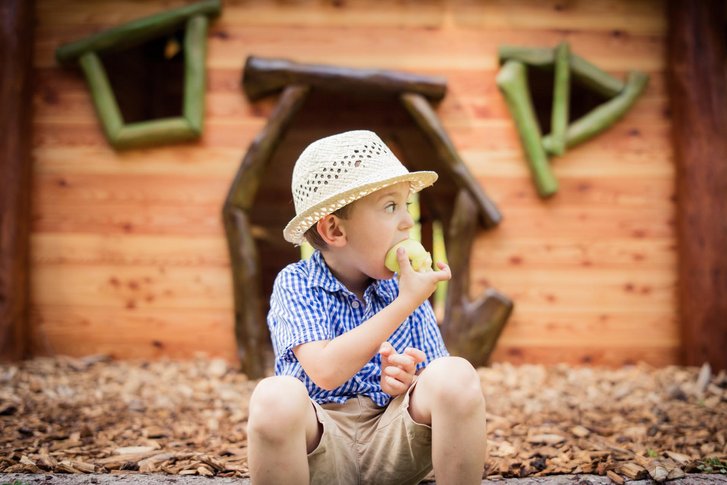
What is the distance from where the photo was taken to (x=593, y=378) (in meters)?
3.60

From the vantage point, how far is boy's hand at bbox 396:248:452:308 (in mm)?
1516

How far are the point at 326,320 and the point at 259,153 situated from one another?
2.27 m

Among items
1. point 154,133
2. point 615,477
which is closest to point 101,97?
point 154,133

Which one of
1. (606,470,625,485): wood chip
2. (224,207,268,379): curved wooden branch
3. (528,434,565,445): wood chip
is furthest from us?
(224,207,268,379): curved wooden branch

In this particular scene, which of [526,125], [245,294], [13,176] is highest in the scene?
[526,125]

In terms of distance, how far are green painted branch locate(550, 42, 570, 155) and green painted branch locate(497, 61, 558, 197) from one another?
11 centimetres

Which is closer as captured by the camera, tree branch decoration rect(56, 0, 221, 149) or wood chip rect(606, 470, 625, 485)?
wood chip rect(606, 470, 625, 485)

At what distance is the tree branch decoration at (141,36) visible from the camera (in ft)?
12.3

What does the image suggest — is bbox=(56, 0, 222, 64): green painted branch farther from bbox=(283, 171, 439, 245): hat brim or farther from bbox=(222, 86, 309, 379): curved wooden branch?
bbox=(283, 171, 439, 245): hat brim

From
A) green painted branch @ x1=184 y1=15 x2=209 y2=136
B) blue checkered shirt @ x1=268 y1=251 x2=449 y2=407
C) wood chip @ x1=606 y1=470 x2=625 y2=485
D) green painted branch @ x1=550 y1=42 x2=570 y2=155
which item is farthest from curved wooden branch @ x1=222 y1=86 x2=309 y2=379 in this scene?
wood chip @ x1=606 y1=470 x2=625 y2=485

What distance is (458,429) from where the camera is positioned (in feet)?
4.71

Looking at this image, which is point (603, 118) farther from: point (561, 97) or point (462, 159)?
point (462, 159)

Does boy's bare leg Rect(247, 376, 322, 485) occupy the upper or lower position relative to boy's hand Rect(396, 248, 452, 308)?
lower

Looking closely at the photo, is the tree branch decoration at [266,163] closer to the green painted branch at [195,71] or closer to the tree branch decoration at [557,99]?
the green painted branch at [195,71]
